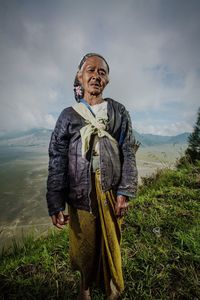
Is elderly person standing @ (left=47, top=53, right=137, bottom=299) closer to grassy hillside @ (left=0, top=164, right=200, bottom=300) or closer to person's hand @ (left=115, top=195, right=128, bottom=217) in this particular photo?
person's hand @ (left=115, top=195, right=128, bottom=217)

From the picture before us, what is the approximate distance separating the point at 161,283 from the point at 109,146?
155 centimetres

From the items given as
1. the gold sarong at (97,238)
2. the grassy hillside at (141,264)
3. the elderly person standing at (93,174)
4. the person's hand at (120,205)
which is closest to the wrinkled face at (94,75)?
the elderly person standing at (93,174)

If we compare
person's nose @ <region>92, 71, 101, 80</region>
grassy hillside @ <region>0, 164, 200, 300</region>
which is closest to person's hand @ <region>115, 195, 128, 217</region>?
grassy hillside @ <region>0, 164, 200, 300</region>

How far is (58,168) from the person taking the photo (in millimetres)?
1633

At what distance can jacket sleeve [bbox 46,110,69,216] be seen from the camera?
1621 mm

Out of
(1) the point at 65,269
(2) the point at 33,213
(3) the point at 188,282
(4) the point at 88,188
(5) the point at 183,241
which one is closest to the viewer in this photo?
(4) the point at 88,188

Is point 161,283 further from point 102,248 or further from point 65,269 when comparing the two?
point 65,269

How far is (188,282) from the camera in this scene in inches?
76.5

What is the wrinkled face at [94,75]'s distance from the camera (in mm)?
1712

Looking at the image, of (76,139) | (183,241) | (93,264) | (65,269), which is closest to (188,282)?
(183,241)

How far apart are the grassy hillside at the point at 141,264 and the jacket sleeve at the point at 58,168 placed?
1075mm

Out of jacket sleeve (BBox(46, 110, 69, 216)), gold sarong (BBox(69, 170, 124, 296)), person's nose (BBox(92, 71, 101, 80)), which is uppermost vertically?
person's nose (BBox(92, 71, 101, 80))

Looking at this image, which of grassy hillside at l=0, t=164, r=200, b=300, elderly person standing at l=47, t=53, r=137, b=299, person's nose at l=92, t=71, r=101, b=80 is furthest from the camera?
grassy hillside at l=0, t=164, r=200, b=300

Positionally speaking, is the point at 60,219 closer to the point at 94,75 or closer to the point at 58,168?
the point at 58,168
